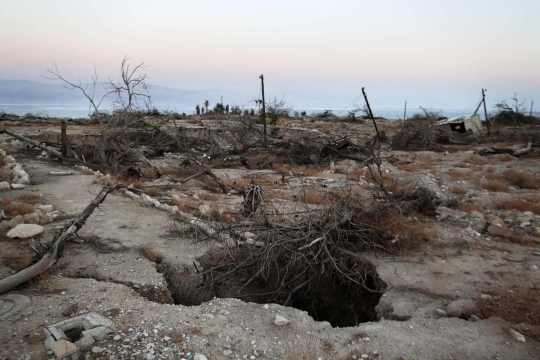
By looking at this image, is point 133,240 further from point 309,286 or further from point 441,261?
point 441,261

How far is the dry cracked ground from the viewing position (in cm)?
290

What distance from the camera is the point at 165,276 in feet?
13.9

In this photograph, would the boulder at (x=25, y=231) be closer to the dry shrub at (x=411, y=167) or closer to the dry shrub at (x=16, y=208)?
the dry shrub at (x=16, y=208)

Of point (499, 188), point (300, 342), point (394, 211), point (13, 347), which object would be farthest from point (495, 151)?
point (13, 347)

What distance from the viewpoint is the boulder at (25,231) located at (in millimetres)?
4656

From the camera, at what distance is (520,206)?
6.92m

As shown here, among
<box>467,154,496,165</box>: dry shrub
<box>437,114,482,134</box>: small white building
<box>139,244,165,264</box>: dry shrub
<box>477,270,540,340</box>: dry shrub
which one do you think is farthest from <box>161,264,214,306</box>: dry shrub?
<box>437,114,482,134</box>: small white building

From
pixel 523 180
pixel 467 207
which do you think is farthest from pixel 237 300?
pixel 523 180

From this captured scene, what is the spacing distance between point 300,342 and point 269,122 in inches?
845

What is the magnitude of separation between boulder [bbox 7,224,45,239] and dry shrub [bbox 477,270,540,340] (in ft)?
19.1

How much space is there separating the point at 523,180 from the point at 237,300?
8996mm

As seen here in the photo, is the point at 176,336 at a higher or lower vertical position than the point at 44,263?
lower

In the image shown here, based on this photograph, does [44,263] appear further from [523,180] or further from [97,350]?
[523,180]

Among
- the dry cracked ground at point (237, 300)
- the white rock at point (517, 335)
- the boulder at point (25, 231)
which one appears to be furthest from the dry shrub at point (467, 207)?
the boulder at point (25, 231)
